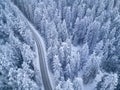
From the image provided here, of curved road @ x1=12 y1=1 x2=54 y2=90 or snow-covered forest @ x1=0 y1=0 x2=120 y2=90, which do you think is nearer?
snow-covered forest @ x1=0 y1=0 x2=120 y2=90

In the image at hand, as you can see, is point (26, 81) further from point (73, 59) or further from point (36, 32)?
point (36, 32)

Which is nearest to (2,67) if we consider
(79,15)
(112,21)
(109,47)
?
(109,47)

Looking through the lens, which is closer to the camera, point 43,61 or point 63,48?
point 63,48

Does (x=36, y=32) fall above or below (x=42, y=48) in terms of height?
above

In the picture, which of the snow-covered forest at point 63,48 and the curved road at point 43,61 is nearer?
the snow-covered forest at point 63,48

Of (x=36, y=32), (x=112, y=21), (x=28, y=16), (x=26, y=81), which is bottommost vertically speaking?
(x=26, y=81)

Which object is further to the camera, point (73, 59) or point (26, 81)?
point (73, 59)

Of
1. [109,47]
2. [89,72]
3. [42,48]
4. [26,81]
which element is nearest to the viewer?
[26,81]

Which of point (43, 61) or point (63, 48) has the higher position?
point (43, 61)
